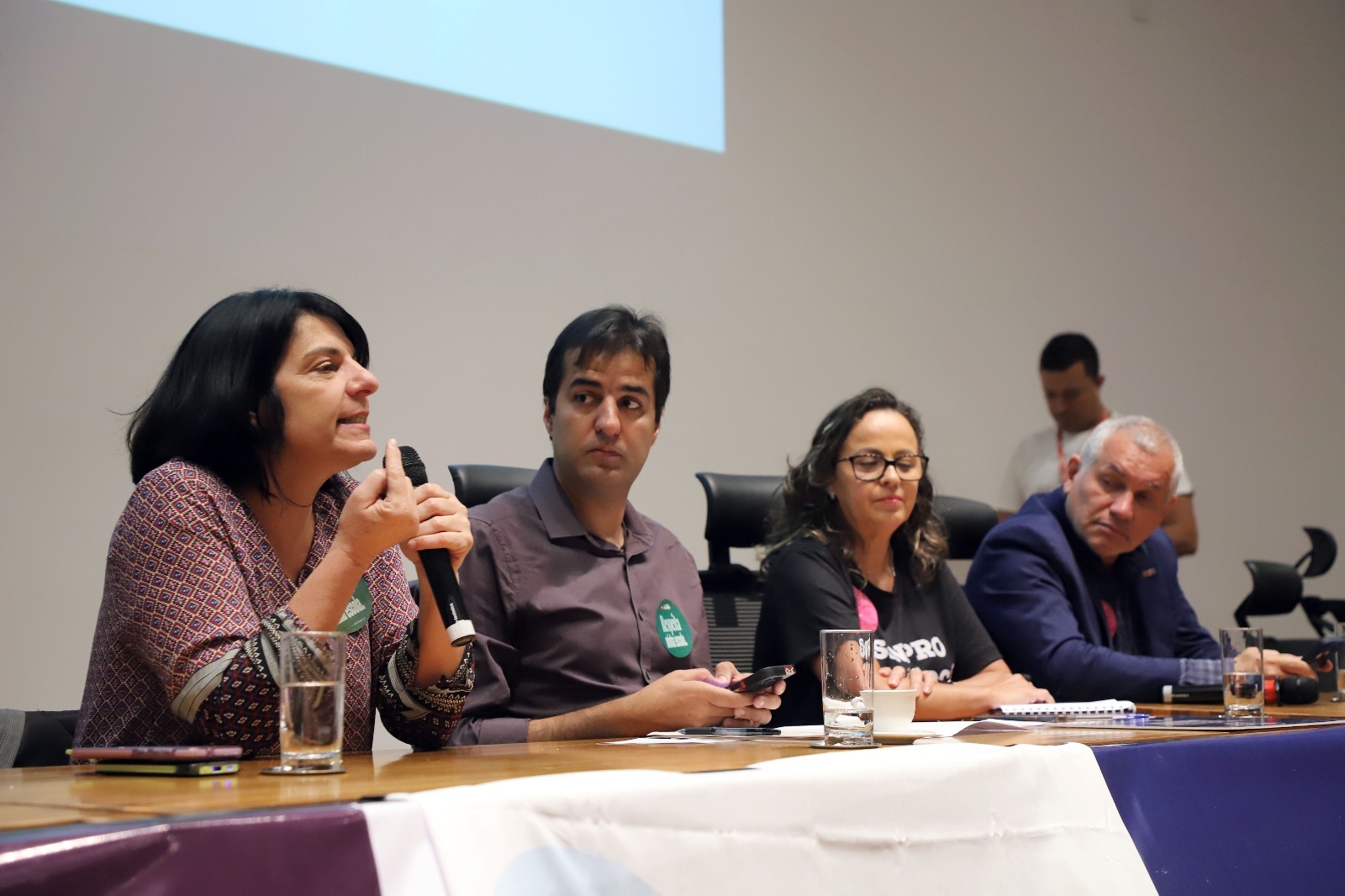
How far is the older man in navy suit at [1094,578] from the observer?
7.68ft

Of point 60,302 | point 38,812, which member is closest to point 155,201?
→ point 60,302

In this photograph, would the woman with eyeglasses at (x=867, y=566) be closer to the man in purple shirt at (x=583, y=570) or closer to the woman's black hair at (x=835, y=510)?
the woman's black hair at (x=835, y=510)

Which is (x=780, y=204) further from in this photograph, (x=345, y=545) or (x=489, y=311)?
(x=345, y=545)

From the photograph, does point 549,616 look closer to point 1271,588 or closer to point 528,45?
point 528,45

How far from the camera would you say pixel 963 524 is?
296 cm

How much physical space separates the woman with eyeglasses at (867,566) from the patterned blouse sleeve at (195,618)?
1054 mm

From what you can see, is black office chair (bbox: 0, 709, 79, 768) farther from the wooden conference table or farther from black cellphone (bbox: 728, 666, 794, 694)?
black cellphone (bbox: 728, 666, 794, 694)

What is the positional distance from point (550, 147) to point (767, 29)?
3.40ft

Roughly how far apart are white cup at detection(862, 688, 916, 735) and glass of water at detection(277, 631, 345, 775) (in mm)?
694

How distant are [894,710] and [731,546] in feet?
3.87

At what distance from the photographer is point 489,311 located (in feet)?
11.4

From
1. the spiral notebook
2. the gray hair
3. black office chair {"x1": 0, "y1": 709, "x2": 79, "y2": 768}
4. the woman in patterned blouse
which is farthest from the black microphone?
the gray hair

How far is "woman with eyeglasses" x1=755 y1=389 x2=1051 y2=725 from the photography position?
2.13 metres

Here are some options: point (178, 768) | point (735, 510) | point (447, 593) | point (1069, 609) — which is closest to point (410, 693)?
point (447, 593)
